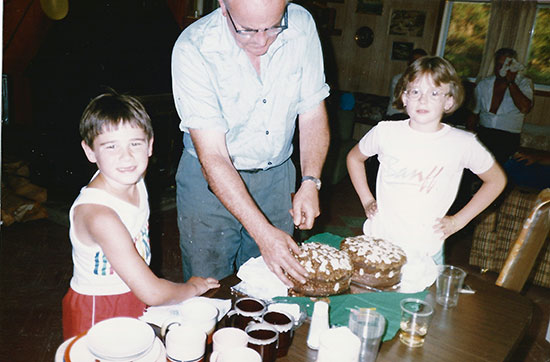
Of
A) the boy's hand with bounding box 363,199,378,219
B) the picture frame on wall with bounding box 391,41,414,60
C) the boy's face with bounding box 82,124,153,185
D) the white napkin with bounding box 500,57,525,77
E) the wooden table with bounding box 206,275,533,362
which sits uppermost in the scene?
the picture frame on wall with bounding box 391,41,414,60

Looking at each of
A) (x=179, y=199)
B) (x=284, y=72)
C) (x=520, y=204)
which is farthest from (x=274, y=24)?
(x=520, y=204)

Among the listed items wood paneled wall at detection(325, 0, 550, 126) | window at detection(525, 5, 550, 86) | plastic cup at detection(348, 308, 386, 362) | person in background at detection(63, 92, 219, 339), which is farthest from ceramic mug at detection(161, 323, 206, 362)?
wood paneled wall at detection(325, 0, 550, 126)

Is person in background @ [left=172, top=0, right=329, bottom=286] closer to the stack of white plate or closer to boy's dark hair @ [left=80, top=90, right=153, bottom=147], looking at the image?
boy's dark hair @ [left=80, top=90, right=153, bottom=147]

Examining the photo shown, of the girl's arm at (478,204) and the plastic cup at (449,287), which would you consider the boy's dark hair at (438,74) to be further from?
the plastic cup at (449,287)

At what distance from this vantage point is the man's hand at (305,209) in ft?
5.74

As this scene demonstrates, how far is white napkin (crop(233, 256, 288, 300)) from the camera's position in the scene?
143 cm

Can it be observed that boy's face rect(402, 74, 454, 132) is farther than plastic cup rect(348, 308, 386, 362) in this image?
Yes

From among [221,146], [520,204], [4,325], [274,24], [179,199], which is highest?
[274,24]

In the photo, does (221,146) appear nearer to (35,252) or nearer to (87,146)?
(87,146)

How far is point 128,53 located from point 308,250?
3713mm

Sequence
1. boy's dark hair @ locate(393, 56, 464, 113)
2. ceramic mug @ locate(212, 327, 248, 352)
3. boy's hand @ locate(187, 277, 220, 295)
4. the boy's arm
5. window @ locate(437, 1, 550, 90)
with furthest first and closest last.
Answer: window @ locate(437, 1, 550, 90), the boy's arm, boy's dark hair @ locate(393, 56, 464, 113), boy's hand @ locate(187, 277, 220, 295), ceramic mug @ locate(212, 327, 248, 352)

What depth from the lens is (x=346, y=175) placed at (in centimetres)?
667

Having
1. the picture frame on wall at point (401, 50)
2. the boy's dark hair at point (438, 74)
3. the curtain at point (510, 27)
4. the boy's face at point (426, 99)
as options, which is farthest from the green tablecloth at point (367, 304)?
the picture frame on wall at point (401, 50)

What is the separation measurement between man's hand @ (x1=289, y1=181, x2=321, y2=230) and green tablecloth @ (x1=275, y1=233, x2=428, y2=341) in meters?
0.37
